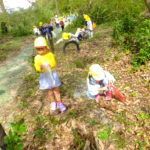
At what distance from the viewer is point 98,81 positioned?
11.1 ft

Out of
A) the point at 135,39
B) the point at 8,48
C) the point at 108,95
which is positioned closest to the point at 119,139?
the point at 108,95

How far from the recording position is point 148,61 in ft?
16.7

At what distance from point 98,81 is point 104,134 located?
1.01 m

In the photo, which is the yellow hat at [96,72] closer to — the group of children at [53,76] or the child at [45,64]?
the group of children at [53,76]

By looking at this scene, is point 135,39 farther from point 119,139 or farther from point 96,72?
point 119,139

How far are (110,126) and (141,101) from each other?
1.05 m

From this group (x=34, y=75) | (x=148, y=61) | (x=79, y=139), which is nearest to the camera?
(x=79, y=139)

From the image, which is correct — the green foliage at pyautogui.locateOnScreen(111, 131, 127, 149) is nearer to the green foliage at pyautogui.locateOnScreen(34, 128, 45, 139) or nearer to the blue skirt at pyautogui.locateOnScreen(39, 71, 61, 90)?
the green foliage at pyautogui.locateOnScreen(34, 128, 45, 139)

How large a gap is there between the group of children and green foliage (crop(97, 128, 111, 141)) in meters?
0.85

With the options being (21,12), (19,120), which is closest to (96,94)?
(19,120)

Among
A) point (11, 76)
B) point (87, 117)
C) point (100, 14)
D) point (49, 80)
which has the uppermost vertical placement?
point (49, 80)

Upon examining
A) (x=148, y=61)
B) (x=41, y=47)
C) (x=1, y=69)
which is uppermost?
(x=41, y=47)

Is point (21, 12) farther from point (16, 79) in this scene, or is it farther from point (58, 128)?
point (58, 128)

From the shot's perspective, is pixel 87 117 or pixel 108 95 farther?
pixel 108 95
